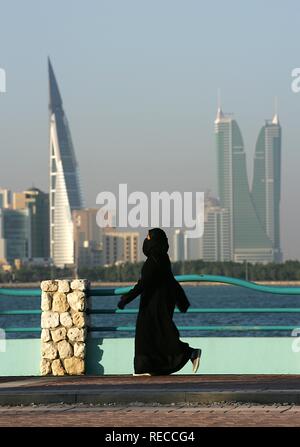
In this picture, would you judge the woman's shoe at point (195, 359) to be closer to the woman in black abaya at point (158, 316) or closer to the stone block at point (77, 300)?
the woman in black abaya at point (158, 316)

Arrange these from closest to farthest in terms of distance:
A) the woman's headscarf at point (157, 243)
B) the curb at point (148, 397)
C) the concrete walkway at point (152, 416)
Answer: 1. the concrete walkway at point (152, 416)
2. the curb at point (148, 397)
3. the woman's headscarf at point (157, 243)

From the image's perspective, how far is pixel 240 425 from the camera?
1160 cm

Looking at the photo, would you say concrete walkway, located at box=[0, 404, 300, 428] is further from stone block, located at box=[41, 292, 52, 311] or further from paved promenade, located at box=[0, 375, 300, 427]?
stone block, located at box=[41, 292, 52, 311]

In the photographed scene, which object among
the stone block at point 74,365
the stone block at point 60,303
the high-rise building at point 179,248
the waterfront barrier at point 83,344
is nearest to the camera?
the waterfront barrier at point 83,344

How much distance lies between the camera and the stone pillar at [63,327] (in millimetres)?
16938

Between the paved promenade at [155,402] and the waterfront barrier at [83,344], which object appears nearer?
the paved promenade at [155,402]

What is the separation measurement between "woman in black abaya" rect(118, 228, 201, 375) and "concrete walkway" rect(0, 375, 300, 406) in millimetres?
557

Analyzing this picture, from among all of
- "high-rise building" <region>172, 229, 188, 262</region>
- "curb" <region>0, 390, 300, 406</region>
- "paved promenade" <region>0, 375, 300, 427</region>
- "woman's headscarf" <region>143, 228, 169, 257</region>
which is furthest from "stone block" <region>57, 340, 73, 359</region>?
"high-rise building" <region>172, 229, 188, 262</region>

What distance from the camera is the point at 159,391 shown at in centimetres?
1378

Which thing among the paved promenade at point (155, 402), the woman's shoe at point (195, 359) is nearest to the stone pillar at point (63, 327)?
the paved promenade at point (155, 402)

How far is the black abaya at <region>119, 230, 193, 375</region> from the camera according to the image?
16.0 m

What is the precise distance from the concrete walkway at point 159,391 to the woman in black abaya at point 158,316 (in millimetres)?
557

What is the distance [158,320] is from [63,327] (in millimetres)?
1457
